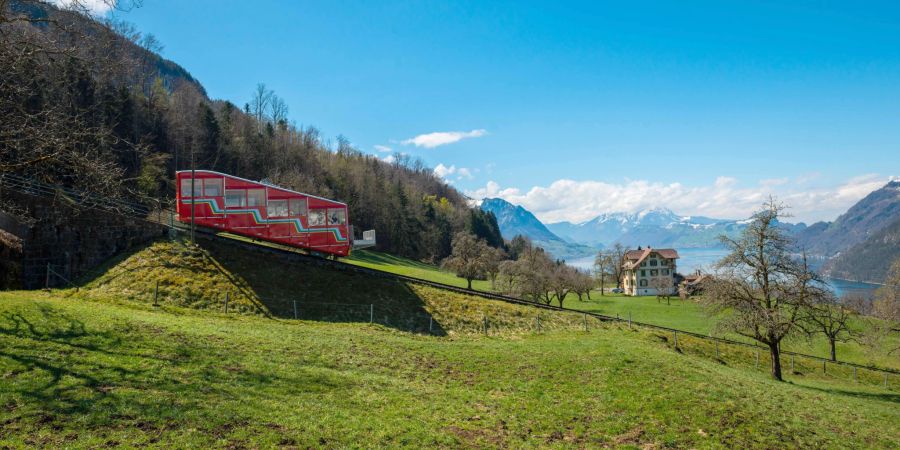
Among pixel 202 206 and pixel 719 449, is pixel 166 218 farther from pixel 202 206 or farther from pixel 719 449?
pixel 719 449

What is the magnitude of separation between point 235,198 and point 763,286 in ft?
107

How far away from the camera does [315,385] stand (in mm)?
13664

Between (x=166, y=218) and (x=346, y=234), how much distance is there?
518 inches

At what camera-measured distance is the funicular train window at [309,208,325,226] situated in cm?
3213

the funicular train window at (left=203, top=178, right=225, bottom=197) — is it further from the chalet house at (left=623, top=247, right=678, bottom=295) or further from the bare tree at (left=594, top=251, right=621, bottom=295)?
the chalet house at (left=623, top=247, right=678, bottom=295)

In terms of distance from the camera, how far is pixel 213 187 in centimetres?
2909

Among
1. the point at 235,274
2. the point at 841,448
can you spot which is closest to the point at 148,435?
the point at 841,448

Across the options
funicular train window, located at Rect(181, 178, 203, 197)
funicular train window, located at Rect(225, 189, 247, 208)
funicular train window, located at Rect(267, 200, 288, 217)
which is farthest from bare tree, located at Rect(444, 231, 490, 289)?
funicular train window, located at Rect(181, 178, 203, 197)

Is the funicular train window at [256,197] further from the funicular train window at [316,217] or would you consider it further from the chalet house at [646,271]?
the chalet house at [646,271]

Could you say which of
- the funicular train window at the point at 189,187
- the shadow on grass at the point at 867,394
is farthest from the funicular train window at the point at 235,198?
the shadow on grass at the point at 867,394

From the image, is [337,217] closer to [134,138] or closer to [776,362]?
[776,362]

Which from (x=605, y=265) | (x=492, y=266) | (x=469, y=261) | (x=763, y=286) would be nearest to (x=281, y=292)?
(x=763, y=286)

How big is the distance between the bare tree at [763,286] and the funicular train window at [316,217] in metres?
25.2

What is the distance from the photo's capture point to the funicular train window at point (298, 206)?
31339 mm
